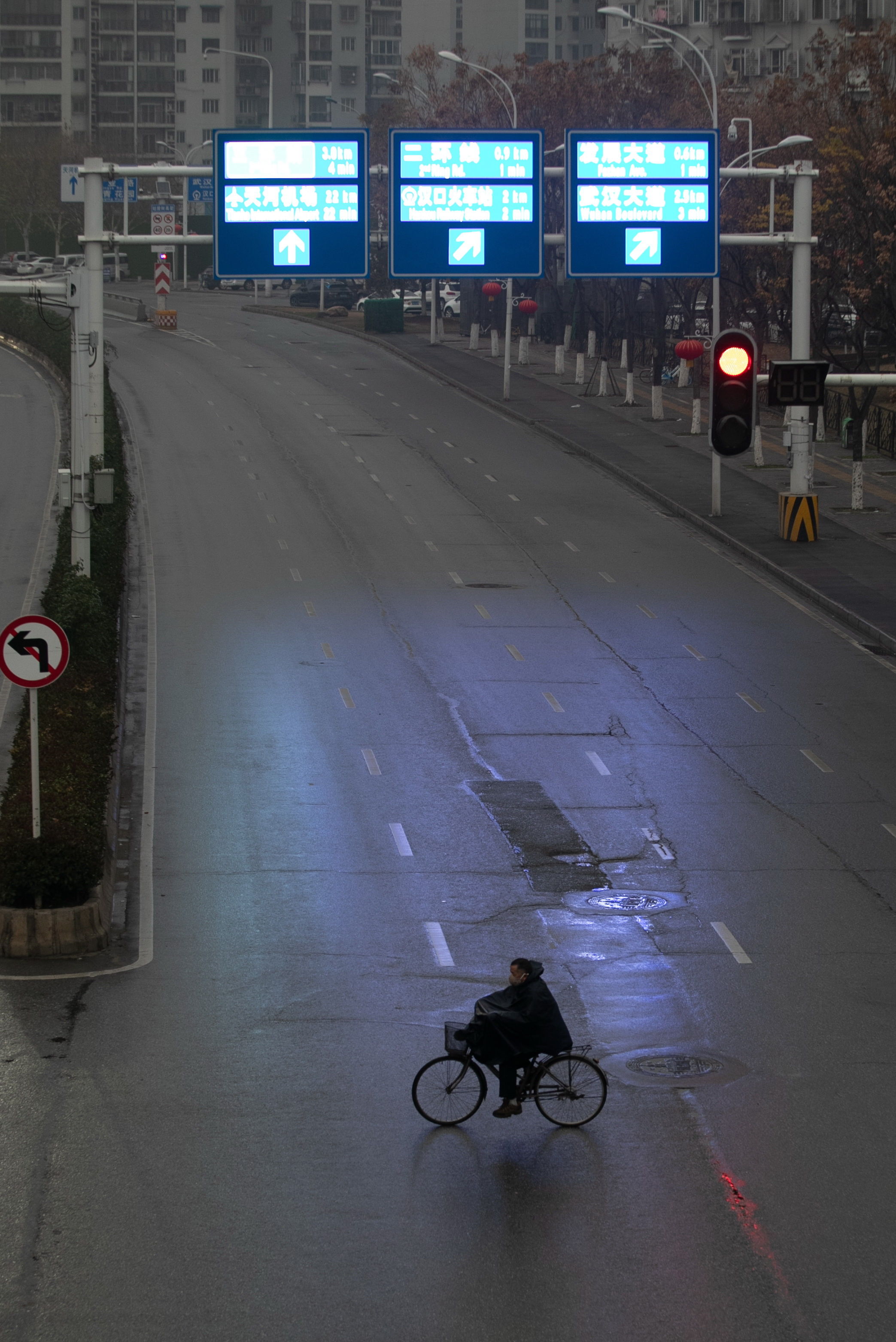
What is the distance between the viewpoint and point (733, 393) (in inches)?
611

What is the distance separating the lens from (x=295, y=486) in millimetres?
46469

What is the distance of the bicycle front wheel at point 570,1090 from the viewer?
12.6 m

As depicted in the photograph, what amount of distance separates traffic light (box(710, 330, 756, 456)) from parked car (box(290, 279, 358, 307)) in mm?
86948

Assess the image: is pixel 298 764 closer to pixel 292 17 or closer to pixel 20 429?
pixel 20 429

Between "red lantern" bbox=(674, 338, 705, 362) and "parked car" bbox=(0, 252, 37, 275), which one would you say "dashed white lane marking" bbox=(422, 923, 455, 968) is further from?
"parked car" bbox=(0, 252, 37, 275)

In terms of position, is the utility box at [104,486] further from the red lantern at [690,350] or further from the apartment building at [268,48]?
the apartment building at [268,48]

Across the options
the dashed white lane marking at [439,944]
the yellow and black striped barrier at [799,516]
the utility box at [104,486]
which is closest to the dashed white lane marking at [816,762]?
the dashed white lane marking at [439,944]

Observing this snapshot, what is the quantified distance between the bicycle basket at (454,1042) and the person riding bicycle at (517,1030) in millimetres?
111

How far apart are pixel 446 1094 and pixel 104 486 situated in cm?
1620

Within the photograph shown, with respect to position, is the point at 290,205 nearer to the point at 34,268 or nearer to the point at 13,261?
the point at 34,268

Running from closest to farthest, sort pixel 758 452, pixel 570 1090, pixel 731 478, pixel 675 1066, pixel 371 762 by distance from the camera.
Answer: pixel 570 1090
pixel 675 1066
pixel 371 762
pixel 731 478
pixel 758 452

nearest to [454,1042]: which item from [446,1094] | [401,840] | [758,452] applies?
[446,1094]

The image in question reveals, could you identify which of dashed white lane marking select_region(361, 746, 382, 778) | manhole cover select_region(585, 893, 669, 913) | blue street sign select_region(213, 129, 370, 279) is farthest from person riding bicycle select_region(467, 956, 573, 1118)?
blue street sign select_region(213, 129, 370, 279)

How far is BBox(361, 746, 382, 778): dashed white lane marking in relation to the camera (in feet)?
78.8
